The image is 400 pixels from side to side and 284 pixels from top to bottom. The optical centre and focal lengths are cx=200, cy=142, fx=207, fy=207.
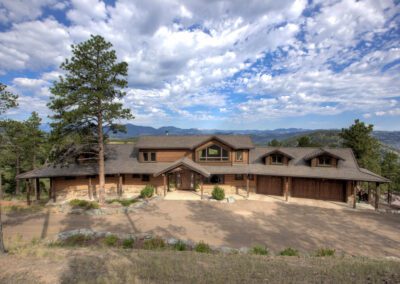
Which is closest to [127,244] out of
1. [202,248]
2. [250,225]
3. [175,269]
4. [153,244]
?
[153,244]

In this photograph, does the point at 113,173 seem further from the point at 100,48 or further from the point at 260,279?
the point at 260,279

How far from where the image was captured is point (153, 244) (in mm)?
11469

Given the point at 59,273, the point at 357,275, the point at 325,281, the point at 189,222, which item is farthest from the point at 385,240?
the point at 59,273

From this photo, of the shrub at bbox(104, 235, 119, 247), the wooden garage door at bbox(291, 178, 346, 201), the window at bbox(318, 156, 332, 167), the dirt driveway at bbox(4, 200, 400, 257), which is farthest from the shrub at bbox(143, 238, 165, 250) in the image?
the window at bbox(318, 156, 332, 167)

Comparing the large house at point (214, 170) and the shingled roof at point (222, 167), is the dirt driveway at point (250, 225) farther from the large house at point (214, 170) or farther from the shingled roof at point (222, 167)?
the shingled roof at point (222, 167)

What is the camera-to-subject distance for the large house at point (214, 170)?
2161cm

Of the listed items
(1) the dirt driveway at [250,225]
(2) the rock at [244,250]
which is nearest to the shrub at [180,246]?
(1) the dirt driveway at [250,225]

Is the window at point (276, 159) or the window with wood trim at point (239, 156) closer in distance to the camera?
the window at point (276, 159)

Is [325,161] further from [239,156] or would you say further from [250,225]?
[250,225]

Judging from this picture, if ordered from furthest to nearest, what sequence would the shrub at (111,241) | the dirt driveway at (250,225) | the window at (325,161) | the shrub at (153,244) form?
the window at (325,161)
the dirt driveway at (250,225)
the shrub at (111,241)
the shrub at (153,244)

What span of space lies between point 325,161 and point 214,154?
12.0 m

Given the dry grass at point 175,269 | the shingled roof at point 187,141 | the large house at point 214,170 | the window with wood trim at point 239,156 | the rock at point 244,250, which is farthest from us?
the window with wood trim at point 239,156

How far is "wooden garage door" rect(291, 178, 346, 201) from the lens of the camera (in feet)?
70.9

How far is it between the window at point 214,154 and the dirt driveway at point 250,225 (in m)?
6.34
